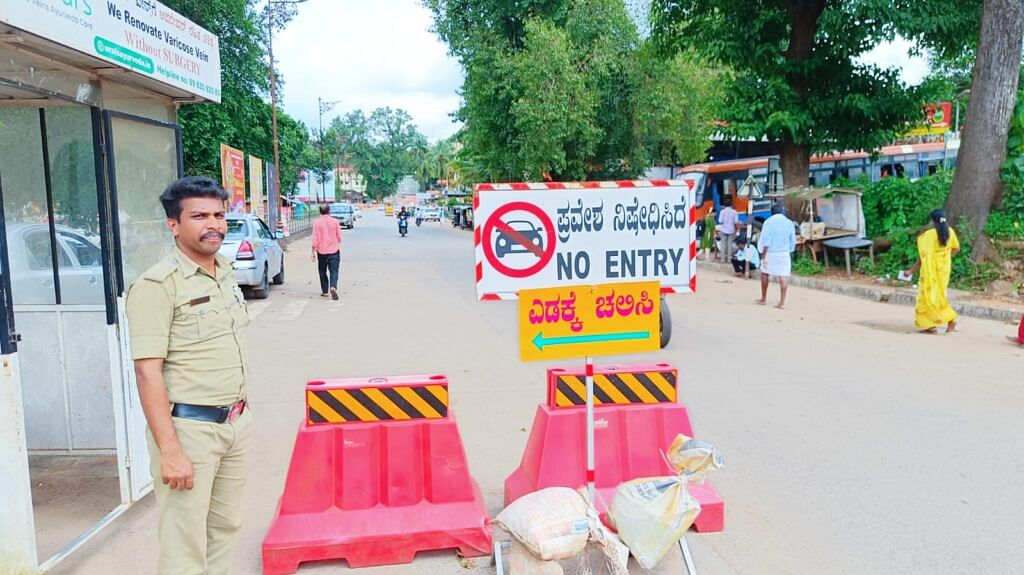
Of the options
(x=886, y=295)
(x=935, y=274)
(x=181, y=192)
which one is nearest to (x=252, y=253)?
(x=935, y=274)

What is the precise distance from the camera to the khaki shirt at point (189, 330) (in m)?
2.58

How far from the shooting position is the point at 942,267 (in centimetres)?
991

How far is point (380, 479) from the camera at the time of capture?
13.0 feet

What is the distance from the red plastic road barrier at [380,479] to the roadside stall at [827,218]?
14.1 metres

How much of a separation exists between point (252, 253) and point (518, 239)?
1089 cm

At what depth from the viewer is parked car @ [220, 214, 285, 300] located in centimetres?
1337

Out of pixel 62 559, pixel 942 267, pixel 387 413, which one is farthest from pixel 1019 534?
pixel 942 267

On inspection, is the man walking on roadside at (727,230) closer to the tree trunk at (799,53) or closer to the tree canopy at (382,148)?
the tree trunk at (799,53)

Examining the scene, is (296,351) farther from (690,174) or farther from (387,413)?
(690,174)

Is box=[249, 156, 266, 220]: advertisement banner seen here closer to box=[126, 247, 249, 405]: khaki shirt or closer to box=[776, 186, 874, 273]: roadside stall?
box=[776, 186, 874, 273]: roadside stall

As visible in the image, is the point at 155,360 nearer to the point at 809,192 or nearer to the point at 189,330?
the point at 189,330

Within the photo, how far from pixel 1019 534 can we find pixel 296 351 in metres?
7.58

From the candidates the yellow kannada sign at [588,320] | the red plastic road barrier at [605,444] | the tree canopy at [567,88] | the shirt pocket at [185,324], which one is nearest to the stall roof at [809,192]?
the tree canopy at [567,88]

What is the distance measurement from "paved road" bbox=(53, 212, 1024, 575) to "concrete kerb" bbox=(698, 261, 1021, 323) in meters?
0.40
